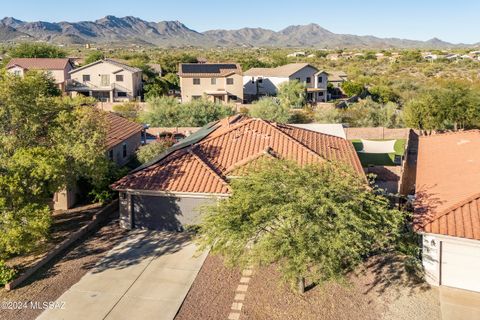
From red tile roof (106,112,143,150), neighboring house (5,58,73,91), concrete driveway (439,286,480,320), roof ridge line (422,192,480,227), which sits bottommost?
concrete driveway (439,286,480,320)

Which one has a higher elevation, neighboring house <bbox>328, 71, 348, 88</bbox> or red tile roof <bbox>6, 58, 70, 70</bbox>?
red tile roof <bbox>6, 58, 70, 70</bbox>

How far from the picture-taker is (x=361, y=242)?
1545 cm

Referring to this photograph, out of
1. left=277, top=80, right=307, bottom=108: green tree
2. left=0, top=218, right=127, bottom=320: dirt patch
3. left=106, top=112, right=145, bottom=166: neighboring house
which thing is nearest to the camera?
left=0, top=218, right=127, bottom=320: dirt patch

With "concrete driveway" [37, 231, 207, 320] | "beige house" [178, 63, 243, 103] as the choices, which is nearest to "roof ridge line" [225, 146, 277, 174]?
"concrete driveway" [37, 231, 207, 320]

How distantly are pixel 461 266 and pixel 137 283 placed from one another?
12.5 metres

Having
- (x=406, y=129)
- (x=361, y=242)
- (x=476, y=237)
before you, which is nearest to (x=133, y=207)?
(x=361, y=242)

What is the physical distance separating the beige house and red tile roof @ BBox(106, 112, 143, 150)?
3229 cm

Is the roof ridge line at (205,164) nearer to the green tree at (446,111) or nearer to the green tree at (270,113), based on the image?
the green tree at (270,113)

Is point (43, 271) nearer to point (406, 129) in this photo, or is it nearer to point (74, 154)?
point (74, 154)

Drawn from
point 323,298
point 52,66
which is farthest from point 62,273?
point 52,66

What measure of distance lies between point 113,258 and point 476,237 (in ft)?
48.6

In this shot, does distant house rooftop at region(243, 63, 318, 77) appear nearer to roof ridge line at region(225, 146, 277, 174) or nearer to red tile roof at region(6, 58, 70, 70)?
red tile roof at region(6, 58, 70, 70)

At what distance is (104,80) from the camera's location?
71812 mm

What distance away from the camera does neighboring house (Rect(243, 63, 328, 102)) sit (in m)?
72.8
